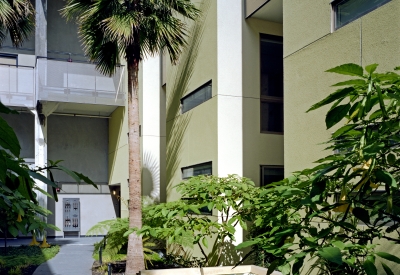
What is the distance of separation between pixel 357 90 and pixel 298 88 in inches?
228

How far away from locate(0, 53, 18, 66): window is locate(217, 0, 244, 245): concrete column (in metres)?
13.7

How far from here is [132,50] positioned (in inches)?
406

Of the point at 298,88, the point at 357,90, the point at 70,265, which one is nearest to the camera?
the point at 357,90

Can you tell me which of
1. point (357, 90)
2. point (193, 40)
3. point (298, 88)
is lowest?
point (357, 90)

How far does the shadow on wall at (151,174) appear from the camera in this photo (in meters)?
15.6

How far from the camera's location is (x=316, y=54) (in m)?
6.71

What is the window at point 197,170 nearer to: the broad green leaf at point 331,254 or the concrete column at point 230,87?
the concrete column at point 230,87

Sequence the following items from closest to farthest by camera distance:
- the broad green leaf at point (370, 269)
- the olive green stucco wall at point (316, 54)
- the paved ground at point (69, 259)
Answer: the broad green leaf at point (370, 269) → the olive green stucco wall at point (316, 54) → the paved ground at point (69, 259)

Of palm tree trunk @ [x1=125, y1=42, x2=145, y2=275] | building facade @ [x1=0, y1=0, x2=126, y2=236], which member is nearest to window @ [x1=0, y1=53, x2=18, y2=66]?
building facade @ [x1=0, y1=0, x2=126, y2=236]

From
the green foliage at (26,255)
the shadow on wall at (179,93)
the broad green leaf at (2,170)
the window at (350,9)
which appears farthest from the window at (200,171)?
the broad green leaf at (2,170)

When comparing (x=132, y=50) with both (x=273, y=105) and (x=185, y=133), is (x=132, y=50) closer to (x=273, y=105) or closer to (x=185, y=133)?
(x=185, y=133)

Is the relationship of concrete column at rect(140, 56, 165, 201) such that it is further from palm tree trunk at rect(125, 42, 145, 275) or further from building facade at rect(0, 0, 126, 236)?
palm tree trunk at rect(125, 42, 145, 275)

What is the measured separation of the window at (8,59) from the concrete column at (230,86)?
13670 millimetres

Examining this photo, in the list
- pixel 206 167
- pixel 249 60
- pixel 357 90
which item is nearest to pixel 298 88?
pixel 249 60
